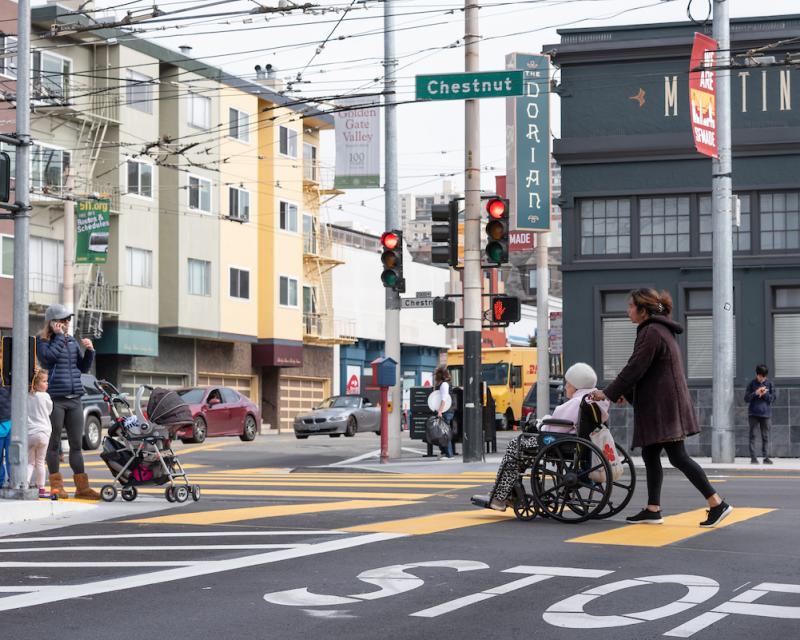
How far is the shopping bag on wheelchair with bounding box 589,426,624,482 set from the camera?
11.0 meters

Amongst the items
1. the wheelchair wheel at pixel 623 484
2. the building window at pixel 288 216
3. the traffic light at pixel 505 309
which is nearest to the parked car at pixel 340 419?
the building window at pixel 288 216

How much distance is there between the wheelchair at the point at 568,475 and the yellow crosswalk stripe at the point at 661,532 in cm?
36

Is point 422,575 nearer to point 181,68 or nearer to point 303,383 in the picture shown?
point 181,68

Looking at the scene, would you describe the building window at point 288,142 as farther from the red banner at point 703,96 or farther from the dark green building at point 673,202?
the red banner at point 703,96

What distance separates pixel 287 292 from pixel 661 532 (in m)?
47.1

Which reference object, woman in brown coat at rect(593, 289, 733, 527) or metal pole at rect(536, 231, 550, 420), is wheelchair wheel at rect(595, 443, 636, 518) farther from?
metal pole at rect(536, 231, 550, 420)

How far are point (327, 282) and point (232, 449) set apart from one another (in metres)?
35.5

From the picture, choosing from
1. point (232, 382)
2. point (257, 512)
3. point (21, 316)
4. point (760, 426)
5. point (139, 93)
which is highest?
point (139, 93)

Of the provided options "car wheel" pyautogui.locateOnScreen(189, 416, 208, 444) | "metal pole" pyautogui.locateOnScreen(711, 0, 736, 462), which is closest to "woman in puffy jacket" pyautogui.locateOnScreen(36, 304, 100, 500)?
"metal pole" pyautogui.locateOnScreen(711, 0, 736, 462)

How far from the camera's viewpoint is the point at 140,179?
4722 centimetres

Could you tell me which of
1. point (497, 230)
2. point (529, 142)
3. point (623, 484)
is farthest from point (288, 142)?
point (623, 484)

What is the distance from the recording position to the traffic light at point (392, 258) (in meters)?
23.3

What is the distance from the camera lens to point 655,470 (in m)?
11.1

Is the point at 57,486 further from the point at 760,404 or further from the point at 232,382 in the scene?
the point at 232,382
